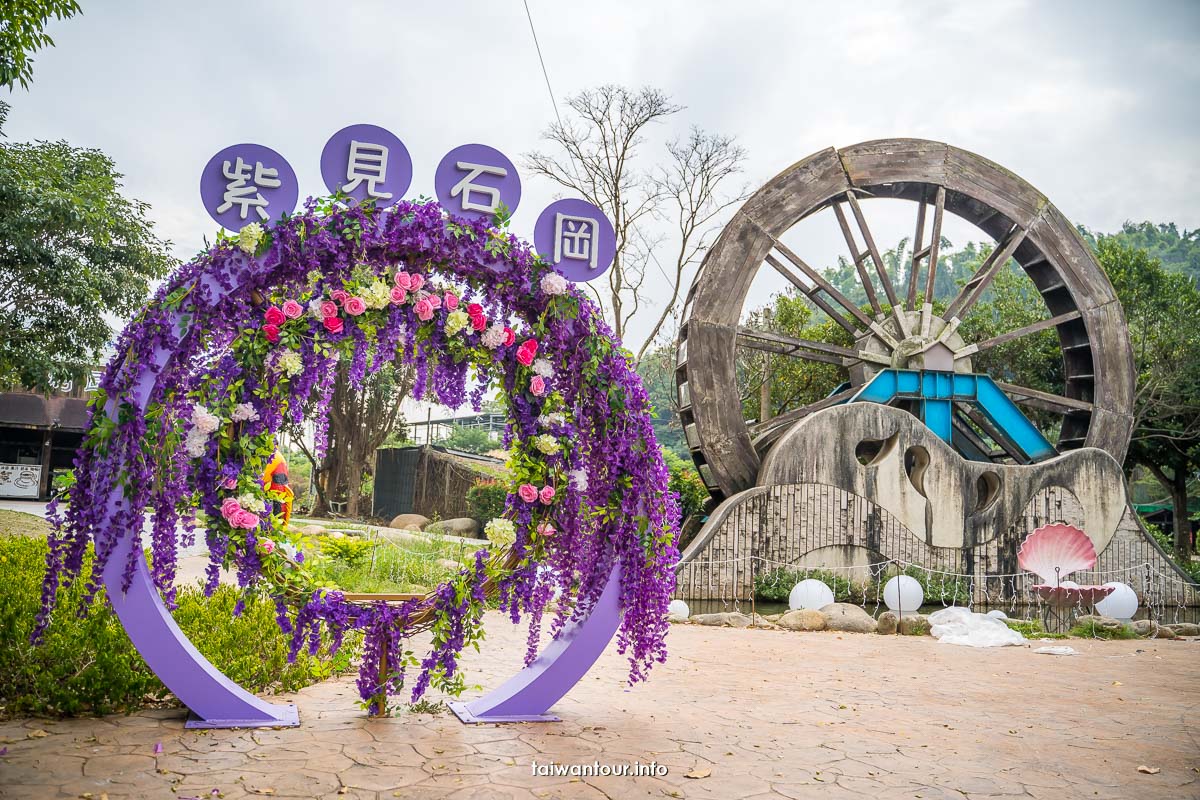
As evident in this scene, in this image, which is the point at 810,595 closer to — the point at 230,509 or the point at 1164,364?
the point at 230,509

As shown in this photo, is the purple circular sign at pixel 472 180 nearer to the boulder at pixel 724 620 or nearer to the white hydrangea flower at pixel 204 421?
the white hydrangea flower at pixel 204 421

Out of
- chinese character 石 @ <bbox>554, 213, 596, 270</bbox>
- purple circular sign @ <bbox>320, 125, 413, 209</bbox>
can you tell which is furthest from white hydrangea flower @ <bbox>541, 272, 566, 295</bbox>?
purple circular sign @ <bbox>320, 125, 413, 209</bbox>

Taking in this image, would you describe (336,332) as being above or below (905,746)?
above

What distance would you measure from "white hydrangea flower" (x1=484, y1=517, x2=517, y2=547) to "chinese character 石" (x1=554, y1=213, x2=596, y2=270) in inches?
49.5

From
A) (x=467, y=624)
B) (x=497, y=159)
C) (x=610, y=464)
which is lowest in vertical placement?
(x=467, y=624)

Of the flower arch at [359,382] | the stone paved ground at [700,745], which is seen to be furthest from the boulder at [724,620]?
the flower arch at [359,382]

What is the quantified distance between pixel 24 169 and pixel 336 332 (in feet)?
39.8

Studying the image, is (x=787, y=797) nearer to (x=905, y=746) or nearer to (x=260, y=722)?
(x=905, y=746)

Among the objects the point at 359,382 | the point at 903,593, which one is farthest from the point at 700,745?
the point at 903,593

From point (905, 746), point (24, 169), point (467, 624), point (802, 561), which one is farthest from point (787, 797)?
point (24, 169)

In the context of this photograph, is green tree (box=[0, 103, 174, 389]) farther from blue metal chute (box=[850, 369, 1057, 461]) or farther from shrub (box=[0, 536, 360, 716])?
blue metal chute (box=[850, 369, 1057, 461])

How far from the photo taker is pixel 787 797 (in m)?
3.06

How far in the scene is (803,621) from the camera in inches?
322

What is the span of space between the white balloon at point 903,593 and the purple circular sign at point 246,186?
7.53 m
